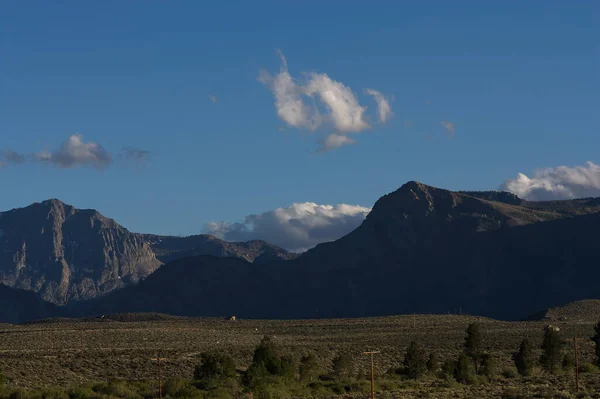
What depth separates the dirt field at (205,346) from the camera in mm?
77125

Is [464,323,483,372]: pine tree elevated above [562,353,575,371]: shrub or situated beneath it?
elevated above

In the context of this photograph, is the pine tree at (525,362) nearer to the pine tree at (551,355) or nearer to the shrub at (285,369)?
the pine tree at (551,355)

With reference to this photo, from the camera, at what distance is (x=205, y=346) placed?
101m

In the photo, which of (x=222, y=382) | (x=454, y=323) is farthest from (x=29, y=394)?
(x=454, y=323)

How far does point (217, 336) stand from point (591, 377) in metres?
61.3

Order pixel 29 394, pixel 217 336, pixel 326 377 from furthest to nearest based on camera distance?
pixel 217 336 < pixel 326 377 < pixel 29 394

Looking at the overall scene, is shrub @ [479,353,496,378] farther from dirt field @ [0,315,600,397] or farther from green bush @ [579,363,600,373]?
green bush @ [579,363,600,373]

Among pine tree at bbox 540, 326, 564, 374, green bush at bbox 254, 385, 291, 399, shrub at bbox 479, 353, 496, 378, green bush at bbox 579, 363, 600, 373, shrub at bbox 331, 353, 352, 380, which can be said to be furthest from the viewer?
pine tree at bbox 540, 326, 564, 374

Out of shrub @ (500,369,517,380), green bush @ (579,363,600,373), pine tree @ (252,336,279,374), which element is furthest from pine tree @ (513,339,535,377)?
pine tree @ (252,336,279,374)

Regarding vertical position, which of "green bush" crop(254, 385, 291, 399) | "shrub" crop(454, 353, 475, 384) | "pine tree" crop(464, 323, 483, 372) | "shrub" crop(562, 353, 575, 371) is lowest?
"green bush" crop(254, 385, 291, 399)

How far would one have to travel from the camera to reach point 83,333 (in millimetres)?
126188

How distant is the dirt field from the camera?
3036 inches

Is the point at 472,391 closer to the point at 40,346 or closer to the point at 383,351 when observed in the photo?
the point at 383,351

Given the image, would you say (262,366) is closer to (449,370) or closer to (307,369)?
(307,369)
